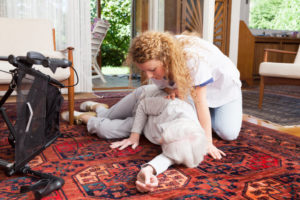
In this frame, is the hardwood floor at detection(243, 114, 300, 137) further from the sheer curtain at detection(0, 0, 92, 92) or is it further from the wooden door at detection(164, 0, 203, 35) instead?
the sheer curtain at detection(0, 0, 92, 92)

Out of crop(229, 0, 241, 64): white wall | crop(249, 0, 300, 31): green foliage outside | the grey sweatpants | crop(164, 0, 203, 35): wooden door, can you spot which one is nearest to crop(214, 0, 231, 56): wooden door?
crop(229, 0, 241, 64): white wall

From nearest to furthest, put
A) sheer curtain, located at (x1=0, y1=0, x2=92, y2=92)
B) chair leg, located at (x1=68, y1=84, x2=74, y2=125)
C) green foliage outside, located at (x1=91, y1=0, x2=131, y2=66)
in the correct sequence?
chair leg, located at (x1=68, y1=84, x2=74, y2=125)
sheer curtain, located at (x1=0, y1=0, x2=92, y2=92)
green foliage outside, located at (x1=91, y1=0, x2=131, y2=66)

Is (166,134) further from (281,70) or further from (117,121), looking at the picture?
(281,70)

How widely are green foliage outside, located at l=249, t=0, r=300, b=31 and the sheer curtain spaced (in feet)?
13.3

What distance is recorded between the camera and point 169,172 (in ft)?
3.90

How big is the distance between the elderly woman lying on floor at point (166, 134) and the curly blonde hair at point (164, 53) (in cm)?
14

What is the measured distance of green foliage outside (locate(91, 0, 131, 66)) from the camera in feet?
24.1

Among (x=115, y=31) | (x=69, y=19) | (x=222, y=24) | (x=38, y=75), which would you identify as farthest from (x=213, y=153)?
(x=115, y=31)

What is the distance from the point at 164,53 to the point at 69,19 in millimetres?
2567

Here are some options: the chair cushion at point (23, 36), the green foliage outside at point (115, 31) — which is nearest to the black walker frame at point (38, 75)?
the chair cushion at point (23, 36)

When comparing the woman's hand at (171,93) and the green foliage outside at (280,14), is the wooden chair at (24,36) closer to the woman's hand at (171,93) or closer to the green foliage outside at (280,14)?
the woman's hand at (171,93)

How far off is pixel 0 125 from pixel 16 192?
1072mm

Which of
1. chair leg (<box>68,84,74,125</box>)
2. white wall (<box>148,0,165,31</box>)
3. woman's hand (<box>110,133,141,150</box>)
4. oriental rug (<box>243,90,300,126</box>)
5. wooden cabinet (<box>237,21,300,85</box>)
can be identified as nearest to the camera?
woman's hand (<box>110,133,141,150</box>)

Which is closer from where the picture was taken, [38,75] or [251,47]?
[38,75]
